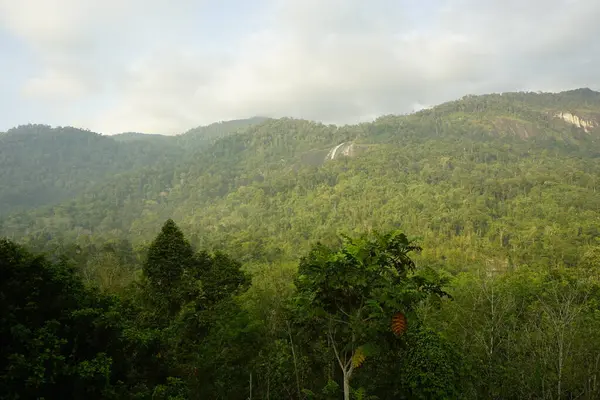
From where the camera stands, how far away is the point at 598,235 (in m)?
67.4

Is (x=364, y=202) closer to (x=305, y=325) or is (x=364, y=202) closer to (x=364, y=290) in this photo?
(x=305, y=325)

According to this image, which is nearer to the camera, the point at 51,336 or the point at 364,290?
the point at 51,336

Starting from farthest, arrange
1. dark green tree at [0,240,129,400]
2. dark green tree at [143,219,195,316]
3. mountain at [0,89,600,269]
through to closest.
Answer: mountain at [0,89,600,269], dark green tree at [143,219,195,316], dark green tree at [0,240,129,400]

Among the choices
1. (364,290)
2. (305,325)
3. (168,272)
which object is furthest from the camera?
(168,272)

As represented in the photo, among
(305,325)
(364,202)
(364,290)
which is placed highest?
(364,290)

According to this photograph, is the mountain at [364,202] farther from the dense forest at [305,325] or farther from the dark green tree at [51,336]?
the dark green tree at [51,336]

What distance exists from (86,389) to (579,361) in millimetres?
15248

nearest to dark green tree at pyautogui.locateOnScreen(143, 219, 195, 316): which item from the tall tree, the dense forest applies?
the dense forest

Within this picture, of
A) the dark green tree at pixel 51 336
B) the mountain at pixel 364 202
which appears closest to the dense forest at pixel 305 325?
the dark green tree at pixel 51 336

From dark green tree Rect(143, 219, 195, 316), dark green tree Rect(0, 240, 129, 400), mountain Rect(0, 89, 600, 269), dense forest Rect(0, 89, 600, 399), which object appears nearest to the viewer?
dark green tree Rect(0, 240, 129, 400)

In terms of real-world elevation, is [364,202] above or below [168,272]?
below

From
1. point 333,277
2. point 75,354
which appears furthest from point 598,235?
point 75,354

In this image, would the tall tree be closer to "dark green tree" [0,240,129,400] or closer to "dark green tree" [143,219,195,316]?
"dark green tree" [0,240,129,400]

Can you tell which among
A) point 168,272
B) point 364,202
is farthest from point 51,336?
point 364,202
